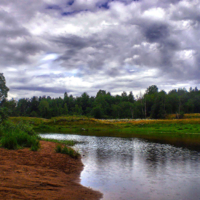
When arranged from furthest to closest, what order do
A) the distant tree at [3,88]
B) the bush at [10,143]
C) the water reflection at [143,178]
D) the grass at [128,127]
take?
the grass at [128,127] < the distant tree at [3,88] < the bush at [10,143] < the water reflection at [143,178]

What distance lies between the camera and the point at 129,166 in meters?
16.5

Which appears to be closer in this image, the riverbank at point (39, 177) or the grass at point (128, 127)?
the riverbank at point (39, 177)

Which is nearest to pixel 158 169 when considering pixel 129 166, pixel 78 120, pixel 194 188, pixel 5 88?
pixel 129 166

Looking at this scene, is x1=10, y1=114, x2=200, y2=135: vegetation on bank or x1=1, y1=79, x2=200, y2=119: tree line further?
x1=1, y1=79, x2=200, y2=119: tree line

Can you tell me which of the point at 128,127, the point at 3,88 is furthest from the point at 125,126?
the point at 3,88

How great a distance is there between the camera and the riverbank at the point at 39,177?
27.9 feet

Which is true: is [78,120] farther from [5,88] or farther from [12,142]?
[12,142]

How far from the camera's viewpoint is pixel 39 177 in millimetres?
11023

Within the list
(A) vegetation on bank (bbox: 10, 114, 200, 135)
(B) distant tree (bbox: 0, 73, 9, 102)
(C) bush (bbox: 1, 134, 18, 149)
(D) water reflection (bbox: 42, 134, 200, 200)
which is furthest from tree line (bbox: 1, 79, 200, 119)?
(D) water reflection (bbox: 42, 134, 200, 200)

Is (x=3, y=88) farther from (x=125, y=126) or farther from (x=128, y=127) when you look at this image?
(x=125, y=126)

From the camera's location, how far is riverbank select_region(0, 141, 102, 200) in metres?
8.50

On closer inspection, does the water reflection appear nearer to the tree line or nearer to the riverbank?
the riverbank

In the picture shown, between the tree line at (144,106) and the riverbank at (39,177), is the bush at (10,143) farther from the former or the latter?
the tree line at (144,106)

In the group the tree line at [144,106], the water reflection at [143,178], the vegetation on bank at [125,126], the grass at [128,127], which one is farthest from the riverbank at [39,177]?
the tree line at [144,106]
